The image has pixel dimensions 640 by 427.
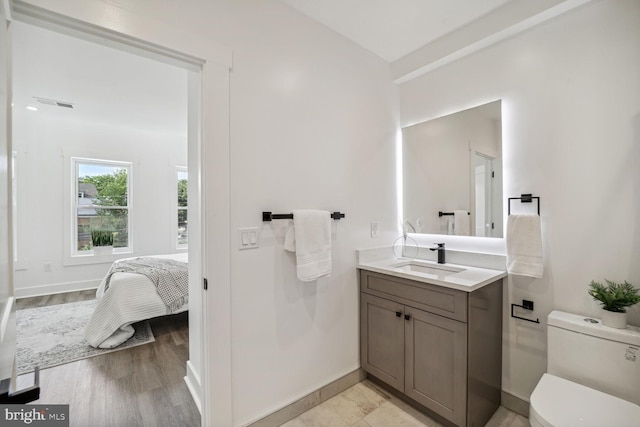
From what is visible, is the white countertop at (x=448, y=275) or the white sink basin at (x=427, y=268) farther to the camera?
the white sink basin at (x=427, y=268)

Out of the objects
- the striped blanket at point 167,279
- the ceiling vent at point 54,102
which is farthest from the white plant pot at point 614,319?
the ceiling vent at point 54,102

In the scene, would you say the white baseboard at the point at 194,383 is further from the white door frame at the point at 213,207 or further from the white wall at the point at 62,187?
the white wall at the point at 62,187

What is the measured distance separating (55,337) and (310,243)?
308 centimetres

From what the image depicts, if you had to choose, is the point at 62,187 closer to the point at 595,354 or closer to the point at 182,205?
the point at 182,205

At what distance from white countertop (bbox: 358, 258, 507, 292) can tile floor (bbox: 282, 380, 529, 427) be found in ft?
2.88

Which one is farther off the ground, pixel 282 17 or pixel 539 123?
pixel 282 17

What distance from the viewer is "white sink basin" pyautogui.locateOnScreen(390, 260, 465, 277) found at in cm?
207

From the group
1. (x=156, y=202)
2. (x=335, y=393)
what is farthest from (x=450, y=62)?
(x=156, y=202)

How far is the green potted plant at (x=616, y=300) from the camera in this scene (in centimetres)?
144

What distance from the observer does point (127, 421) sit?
6.04 feet

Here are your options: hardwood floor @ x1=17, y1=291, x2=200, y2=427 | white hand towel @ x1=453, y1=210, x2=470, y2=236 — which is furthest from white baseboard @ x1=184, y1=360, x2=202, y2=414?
white hand towel @ x1=453, y1=210, x2=470, y2=236

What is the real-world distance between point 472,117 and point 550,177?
68 centimetres

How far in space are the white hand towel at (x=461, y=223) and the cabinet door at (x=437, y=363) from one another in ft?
2.61

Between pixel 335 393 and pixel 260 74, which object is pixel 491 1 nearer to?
pixel 260 74
